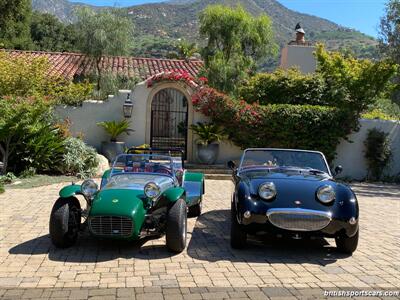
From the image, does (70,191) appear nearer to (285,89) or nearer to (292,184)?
(292,184)

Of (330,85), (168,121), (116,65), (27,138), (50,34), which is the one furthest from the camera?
(50,34)

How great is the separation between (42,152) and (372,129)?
37.4ft

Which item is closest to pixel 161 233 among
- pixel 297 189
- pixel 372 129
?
pixel 297 189

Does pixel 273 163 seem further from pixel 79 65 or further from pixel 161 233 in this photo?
pixel 79 65

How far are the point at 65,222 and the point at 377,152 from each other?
43.5ft

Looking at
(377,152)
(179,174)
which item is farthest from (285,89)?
(179,174)

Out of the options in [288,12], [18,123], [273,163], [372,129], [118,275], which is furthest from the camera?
[288,12]

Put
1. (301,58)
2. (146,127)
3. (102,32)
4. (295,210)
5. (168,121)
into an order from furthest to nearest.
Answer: (301,58)
(102,32)
(168,121)
(146,127)
(295,210)

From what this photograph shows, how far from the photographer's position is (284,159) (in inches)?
296

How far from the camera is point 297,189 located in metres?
5.99

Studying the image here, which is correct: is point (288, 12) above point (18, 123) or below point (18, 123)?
above

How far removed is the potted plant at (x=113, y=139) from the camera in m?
15.3

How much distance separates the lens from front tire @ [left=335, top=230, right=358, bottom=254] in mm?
5957

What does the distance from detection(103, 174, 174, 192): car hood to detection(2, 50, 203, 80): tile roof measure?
15301 millimetres
